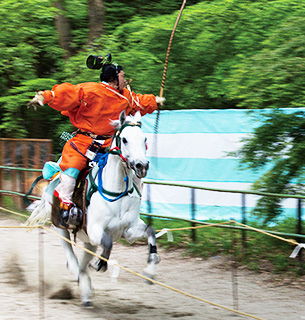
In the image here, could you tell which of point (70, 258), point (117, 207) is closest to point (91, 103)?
point (117, 207)

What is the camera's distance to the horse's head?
4.63 meters

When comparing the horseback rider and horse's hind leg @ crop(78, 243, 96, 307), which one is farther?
horse's hind leg @ crop(78, 243, 96, 307)

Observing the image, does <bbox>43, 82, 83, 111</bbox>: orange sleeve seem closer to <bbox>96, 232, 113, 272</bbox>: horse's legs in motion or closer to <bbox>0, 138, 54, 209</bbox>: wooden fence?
<bbox>96, 232, 113, 272</bbox>: horse's legs in motion

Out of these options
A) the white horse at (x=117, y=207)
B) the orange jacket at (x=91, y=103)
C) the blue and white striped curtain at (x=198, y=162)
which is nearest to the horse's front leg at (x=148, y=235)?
the white horse at (x=117, y=207)

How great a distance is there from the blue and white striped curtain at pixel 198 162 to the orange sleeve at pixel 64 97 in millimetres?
3060

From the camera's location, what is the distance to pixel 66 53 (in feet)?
40.4

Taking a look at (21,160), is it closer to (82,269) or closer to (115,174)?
(82,269)

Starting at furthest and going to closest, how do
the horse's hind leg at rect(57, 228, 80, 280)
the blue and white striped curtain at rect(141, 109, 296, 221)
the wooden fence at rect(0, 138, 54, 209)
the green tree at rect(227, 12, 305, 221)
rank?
1. the wooden fence at rect(0, 138, 54, 209)
2. the blue and white striped curtain at rect(141, 109, 296, 221)
3. the green tree at rect(227, 12, 305, 221)
4. the horse's hind leg at rect(57, 228, 80, 280)

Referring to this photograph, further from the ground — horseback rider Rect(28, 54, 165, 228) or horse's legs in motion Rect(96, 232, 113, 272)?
horseback rider Rect(28, 54, 165, 228)

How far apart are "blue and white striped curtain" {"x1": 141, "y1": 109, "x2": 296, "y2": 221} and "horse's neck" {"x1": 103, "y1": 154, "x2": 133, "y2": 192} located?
2895 mm

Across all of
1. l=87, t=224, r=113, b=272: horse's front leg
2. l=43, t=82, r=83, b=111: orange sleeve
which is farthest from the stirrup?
l=43, t=82, r=83, b=111: orange sleeve

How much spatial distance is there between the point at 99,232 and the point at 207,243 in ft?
10.6

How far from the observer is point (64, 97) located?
17.4 ft

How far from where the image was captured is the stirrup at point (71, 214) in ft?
18.0
